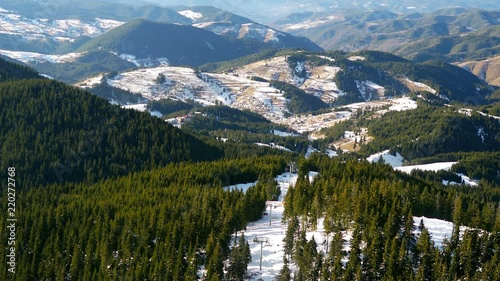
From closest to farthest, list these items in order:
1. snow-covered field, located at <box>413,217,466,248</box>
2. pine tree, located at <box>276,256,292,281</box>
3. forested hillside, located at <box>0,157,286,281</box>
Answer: pine tree, located at <box>276,256,292,281</box> → forested hillside, located at <box>0,157,286,281</box> → snow-covered field, located at <box>413,217,466,248</box>

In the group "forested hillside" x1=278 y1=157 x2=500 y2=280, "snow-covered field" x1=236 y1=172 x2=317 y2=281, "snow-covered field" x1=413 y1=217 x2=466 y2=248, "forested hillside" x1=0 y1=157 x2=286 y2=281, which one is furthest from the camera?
"snow-covered field" x1=413 y1=217 x2=466 y2=248

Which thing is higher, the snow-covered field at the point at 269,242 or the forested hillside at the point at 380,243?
the forested hillside at the point at 380,243

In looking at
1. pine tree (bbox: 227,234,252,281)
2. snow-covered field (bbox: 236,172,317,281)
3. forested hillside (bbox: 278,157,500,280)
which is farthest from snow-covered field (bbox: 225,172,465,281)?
pine tree (bbox: 227,234,252,281)

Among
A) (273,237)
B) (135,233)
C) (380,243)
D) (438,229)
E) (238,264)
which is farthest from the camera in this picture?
(135,233)

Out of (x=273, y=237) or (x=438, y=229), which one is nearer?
(x=438, y=229)

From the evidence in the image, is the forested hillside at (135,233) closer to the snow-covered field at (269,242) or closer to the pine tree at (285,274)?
the snow-covered field at (269,242)

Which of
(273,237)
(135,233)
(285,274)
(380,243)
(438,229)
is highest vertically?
(380,243)

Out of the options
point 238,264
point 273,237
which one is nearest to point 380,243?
point 273,237

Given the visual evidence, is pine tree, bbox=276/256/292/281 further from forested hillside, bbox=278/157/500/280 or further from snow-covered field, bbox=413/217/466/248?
snow-covered field, bbox=413/217/466/248

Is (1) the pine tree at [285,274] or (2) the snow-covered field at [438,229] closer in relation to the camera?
(1) the pine tree at [285,274]

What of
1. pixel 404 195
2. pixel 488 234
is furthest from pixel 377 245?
pixel 404 195

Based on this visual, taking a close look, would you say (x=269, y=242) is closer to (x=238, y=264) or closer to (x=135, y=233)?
(x=238, y=264)

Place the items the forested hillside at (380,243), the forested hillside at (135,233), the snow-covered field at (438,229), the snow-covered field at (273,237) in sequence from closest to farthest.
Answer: the forested hillside at (380,243) < the snow-covered field at (273,237) < the forested hillside at (135,233) < the snow-covered field at (438,229)

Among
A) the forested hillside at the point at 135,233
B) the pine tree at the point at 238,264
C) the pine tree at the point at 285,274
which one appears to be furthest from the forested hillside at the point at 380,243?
the forested hillside at the point at 135,233
